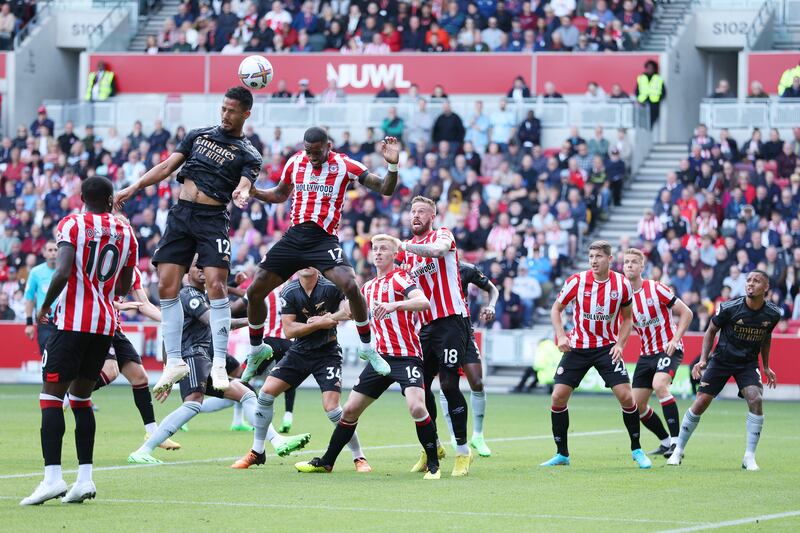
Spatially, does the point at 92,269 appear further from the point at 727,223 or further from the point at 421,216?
the point at 727,223

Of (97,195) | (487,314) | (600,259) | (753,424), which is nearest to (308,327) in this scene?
(487,314)

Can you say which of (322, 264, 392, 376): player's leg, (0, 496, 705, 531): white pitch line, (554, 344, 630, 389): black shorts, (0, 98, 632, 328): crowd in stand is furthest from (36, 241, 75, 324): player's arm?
(0, 98, 632, 328): crowd in stand

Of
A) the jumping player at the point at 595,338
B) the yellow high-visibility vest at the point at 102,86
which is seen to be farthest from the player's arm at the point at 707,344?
the yellow high-visibility vest at the point at 102,86

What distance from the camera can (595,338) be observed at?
14664mm

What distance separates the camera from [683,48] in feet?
115

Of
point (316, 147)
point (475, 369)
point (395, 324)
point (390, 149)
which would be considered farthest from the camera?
point (475, 369)

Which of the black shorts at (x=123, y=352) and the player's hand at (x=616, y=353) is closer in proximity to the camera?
the player's hand at (x=616, y=353)

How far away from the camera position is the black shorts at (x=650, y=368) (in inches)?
635

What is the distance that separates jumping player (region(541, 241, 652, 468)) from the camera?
14.6m

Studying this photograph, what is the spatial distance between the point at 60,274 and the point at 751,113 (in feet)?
77.8

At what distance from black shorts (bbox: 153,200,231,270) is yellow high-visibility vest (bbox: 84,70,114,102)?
26.0 m

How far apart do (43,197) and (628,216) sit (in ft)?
45.5

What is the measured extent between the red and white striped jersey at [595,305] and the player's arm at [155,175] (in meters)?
4.17

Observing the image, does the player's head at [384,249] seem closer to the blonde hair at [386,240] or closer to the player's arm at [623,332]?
the blonde hair at [386,240]
